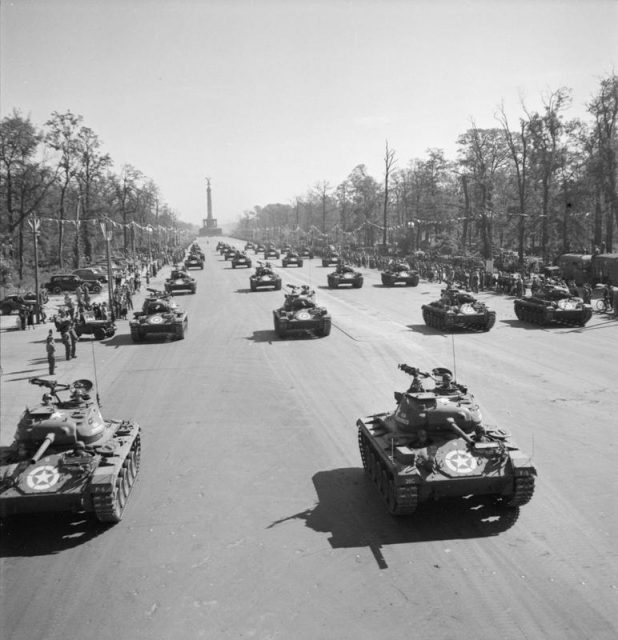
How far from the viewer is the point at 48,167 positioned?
192ft

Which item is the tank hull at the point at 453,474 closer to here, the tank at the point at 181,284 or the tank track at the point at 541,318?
the tank track at the point at 541,318

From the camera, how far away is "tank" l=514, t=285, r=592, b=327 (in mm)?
27344

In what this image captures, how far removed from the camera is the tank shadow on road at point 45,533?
30.4 ft

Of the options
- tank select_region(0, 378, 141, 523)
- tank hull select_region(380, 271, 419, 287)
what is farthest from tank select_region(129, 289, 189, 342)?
tank hull select_region(380, 271, 419, 287)

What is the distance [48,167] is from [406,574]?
58.0 meters

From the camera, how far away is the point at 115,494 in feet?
32.1

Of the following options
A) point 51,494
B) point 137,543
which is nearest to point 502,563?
point 137,543

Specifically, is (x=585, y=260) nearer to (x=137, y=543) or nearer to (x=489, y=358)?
(x=489, y=358)

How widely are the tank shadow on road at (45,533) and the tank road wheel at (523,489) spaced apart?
234 inches

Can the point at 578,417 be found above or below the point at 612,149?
below

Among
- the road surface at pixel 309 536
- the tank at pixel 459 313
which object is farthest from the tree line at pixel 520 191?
the road surface at pixel 309 536

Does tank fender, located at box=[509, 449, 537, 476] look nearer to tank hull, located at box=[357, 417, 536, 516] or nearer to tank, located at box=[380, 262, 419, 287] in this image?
tank hull, located at box=[357, 417, 536, 516]

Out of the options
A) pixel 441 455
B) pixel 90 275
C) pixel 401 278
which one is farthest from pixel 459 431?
pixel 90 275

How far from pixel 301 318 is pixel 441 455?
53.4ft
